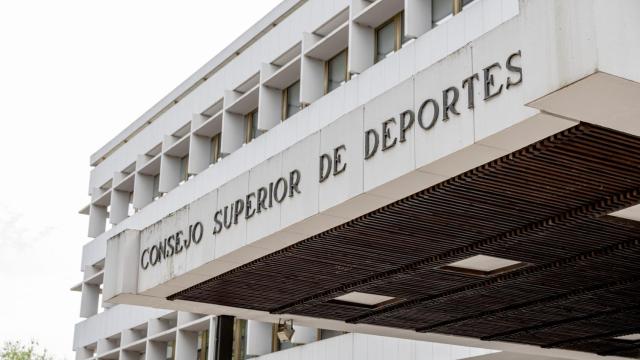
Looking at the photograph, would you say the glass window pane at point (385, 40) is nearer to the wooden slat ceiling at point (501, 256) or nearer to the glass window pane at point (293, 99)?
the glass window pane at point (293, 99)

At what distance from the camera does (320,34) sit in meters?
28.2

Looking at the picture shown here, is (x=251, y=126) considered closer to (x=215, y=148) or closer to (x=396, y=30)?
(x=215, y=148)

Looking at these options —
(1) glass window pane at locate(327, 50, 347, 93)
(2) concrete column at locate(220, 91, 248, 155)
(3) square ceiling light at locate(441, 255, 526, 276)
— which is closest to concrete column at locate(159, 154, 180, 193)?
(2) concrete column at locate(220, 91, 248, 155)

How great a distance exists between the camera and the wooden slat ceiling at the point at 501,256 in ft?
34.3

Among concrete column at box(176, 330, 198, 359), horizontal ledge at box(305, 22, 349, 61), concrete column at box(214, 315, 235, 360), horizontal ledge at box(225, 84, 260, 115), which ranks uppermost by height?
horizontal ledge at box(225, 84, 260, 115)

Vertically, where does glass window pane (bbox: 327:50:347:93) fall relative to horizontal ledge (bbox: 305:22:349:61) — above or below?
below

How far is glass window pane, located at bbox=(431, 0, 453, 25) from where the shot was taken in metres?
23.3

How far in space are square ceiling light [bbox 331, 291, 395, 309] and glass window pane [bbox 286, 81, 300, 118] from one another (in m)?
13.9

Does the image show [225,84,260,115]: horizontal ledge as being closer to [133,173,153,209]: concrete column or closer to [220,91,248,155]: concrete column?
[220,91,248,155]: concrete column

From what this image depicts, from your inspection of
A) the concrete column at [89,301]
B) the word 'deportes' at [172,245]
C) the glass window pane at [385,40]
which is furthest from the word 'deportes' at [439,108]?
the concrete column at [89,301]

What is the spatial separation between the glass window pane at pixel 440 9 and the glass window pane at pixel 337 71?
427 centimetres

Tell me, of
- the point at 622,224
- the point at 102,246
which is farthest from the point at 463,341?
the point at 102,246

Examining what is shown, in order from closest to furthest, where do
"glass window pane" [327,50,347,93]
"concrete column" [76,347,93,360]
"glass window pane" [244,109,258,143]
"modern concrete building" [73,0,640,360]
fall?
"modern concrete building" [73,0,640,360]
"glass window pane" [327,50,347,93]
"glass window pane" [244,109,258,143]
"concrete column" [76,347,93,360]

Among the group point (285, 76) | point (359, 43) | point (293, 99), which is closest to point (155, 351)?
point (293, 99)
